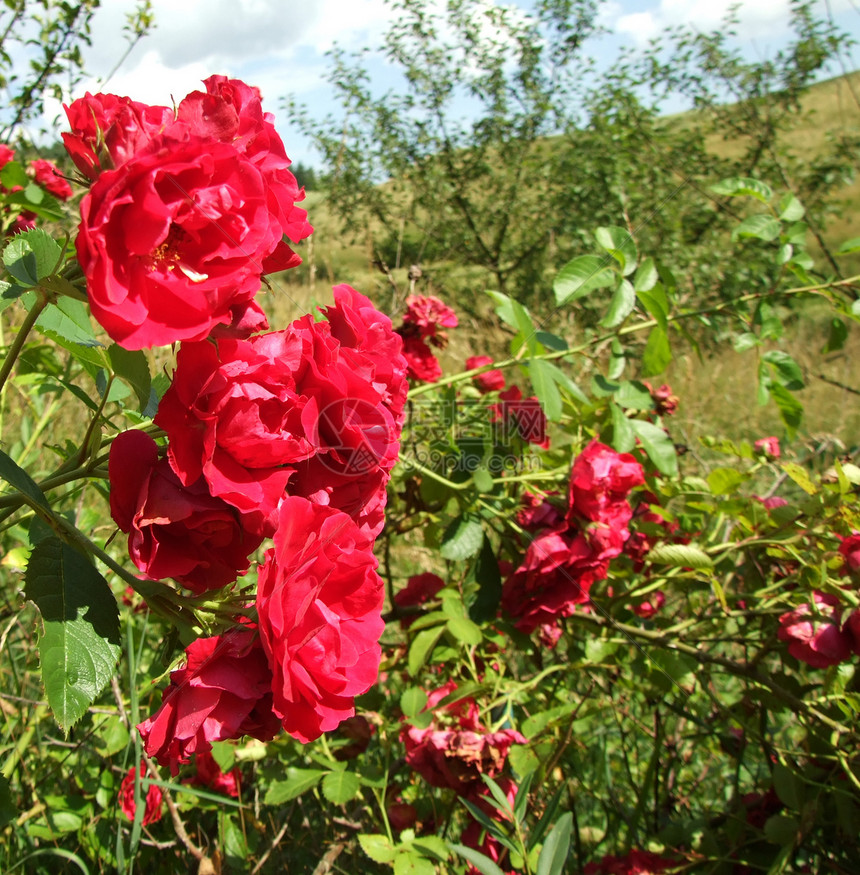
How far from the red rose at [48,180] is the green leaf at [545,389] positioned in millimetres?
1270

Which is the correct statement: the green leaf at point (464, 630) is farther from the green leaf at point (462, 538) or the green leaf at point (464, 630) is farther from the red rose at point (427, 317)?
the red rose at point (427, 317)

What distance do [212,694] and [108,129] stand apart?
1.29 feet

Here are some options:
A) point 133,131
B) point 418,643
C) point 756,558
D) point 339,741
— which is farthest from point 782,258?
point 133,131

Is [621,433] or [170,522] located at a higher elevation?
[621,433]

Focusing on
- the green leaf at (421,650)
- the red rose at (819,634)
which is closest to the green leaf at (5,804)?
the green leaf at (421,650)

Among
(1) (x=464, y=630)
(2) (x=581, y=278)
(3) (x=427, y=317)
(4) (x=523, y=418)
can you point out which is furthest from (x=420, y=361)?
(1) (x=464, y=630)

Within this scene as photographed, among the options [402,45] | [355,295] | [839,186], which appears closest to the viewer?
[355,295]

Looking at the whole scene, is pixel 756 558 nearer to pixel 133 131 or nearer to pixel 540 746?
pixel 540 746

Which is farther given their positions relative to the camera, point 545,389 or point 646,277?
point 646,277

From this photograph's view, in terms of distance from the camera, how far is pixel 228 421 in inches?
19.0

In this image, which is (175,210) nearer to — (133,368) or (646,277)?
(133,368)

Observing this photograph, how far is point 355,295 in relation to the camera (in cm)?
66

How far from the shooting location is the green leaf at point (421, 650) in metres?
1.17

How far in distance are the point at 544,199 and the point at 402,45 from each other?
162 cm
